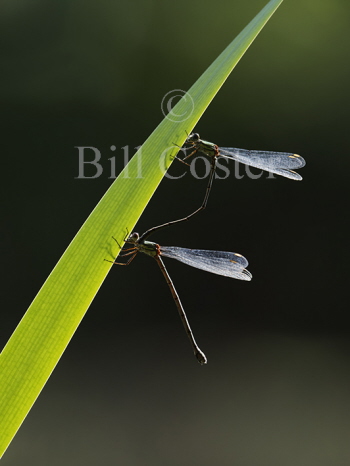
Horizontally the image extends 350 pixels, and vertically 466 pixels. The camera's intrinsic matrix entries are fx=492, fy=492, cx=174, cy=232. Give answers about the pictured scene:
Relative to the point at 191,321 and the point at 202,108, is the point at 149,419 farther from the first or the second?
the point at 202,108

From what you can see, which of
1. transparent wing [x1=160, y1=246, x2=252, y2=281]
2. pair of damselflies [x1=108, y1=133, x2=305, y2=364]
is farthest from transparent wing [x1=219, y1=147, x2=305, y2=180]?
transparent wing [x1=160, y1=246, x2=252, y2=281]

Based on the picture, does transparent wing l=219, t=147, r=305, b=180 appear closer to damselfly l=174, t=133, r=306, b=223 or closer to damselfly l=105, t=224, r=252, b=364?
damselfly l=174, t=133, r=306, b=223

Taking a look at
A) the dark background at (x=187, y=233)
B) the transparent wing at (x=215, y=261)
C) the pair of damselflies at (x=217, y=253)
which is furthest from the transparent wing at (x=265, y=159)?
the dark background at (x=187, y=233)

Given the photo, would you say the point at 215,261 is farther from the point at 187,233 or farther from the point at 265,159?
the point at 187,233

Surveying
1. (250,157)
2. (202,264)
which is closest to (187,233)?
(250,157)

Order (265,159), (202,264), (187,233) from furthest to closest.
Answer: (187,233), (265,159), (202,264)
